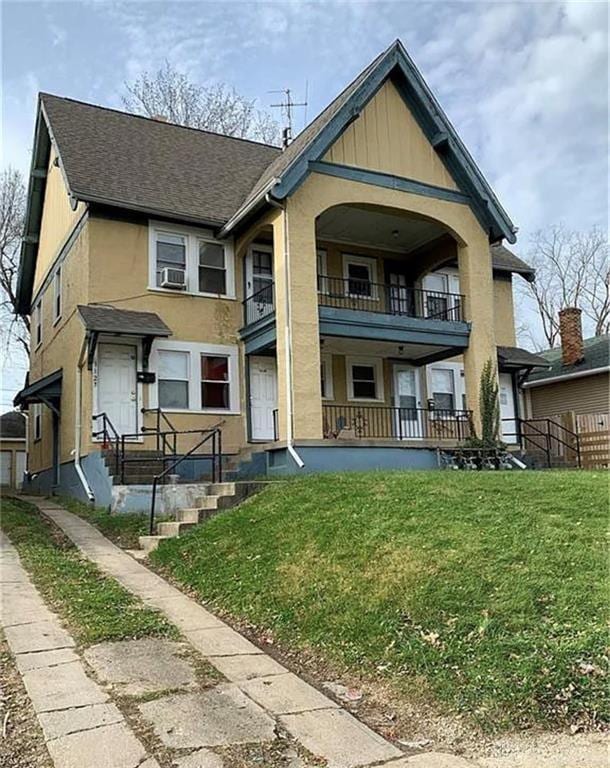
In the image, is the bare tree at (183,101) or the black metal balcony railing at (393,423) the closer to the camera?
the black metal balcony railing at (393,423)

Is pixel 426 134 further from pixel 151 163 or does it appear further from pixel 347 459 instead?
pixel 347 459

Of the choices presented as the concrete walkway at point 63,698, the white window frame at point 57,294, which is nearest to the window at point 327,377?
the white window frame at point 57,294

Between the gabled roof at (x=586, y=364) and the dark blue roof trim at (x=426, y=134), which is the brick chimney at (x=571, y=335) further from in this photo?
the dark blue roof trim at (x=426, y=134)

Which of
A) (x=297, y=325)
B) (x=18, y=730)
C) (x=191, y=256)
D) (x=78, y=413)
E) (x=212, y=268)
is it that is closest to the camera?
(x=18, y=730)

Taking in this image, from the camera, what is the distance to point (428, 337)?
1675 cm

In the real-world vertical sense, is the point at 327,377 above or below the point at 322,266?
below

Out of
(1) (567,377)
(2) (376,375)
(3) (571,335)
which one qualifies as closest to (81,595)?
(2) (376,375)

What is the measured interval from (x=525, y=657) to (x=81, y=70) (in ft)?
43.6

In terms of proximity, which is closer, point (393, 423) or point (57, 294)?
point (393, 423)

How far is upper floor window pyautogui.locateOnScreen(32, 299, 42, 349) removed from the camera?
71.6 feet

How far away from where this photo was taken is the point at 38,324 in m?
22.2

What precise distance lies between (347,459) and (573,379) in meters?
12.1

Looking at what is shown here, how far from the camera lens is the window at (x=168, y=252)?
16422 millimetres

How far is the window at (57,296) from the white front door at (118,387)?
4099mm
